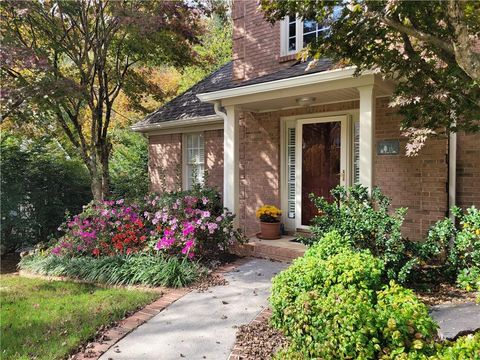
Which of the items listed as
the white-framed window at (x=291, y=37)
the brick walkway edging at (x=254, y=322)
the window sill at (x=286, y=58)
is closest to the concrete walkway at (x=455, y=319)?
the brick walkway edging at (x=254, y=322)

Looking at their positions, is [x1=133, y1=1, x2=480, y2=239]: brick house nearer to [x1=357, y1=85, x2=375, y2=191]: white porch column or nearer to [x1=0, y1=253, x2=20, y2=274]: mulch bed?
[x1=357, y1=85, x2=375, y2=191]: white porch column

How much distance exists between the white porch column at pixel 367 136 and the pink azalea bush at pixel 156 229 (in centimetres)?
249

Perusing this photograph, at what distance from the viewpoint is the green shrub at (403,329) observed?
2482mm

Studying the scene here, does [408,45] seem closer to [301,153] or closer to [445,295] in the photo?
[445,295]

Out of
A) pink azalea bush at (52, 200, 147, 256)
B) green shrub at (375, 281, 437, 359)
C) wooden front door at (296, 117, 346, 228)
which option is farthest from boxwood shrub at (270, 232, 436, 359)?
wooden front door at (296, 117, 346, 228)

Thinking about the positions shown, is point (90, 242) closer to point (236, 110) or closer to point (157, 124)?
point (236, 110)

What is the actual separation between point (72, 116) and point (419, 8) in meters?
7.90

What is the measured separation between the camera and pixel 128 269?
5734 millimetres

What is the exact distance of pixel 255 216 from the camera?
8422mm

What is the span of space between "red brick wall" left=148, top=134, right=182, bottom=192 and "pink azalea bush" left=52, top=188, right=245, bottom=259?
3.10m

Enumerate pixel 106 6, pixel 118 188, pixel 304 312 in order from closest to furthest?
pixel 304 312 < pixel 106 6 < pixel 118 188

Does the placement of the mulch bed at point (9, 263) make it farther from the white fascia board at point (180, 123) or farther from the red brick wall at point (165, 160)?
the white fascia board at point (180, 123)

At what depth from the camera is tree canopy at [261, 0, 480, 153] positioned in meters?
3.51

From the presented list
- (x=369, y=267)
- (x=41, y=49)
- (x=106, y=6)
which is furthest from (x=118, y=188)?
(x=369, y=267)
